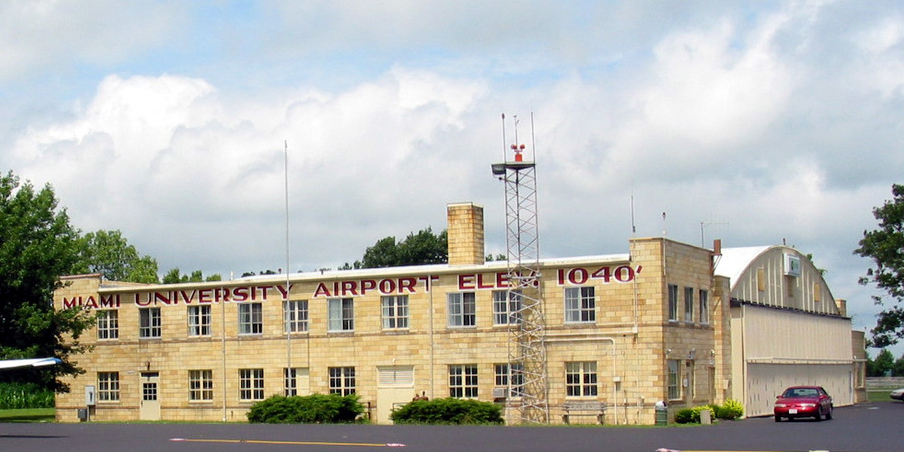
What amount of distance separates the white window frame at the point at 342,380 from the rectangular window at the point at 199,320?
679 centimetres

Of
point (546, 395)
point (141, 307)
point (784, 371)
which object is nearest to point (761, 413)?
point (784, 371)

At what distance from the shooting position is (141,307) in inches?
2322

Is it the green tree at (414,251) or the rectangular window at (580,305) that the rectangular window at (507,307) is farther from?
the green tree at (414,251)

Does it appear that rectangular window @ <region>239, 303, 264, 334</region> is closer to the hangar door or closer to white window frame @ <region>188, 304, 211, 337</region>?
white window frame @ <region>188, 304, 211, 337</region>

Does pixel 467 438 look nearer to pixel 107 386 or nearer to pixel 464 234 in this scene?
pixel 464 234

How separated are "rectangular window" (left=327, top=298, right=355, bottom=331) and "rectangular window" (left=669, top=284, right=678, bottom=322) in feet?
45.6

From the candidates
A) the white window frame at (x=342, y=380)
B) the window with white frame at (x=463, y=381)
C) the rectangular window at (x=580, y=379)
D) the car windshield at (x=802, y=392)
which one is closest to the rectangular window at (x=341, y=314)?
the white window frame at (x=342, y=380)

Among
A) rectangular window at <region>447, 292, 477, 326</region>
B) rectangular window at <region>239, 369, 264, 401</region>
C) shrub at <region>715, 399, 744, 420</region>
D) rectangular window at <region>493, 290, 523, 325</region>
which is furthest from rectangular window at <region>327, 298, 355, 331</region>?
shrub at <region>715, 399, 744, 420</region>

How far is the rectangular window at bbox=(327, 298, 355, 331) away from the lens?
54844mm

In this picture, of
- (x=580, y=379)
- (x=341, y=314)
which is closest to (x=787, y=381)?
(x=580, y=379)

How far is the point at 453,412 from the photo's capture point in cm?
4881

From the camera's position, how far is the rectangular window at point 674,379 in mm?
49906

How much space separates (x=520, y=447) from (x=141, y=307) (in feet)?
100

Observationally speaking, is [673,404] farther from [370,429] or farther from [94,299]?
[94,299]
